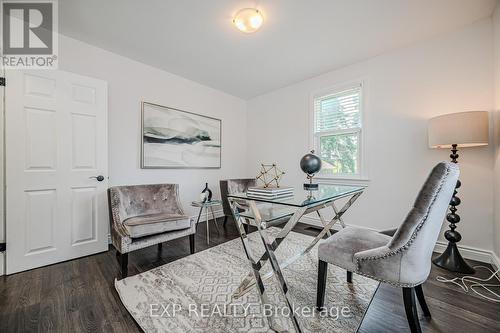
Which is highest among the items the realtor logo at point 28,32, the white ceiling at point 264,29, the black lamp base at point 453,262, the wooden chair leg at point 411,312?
the white ceiling at point 264,29

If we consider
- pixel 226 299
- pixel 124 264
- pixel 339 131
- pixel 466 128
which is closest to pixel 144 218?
pixel 124 264

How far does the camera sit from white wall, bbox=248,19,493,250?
2.10 m

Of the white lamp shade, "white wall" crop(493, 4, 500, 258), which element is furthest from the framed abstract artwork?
→ "white wall" crop(493, 4, 500, 258)

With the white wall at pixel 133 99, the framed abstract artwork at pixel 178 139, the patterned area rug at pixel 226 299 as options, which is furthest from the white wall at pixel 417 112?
the white wall at pixel 133 99

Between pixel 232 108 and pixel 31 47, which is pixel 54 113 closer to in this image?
pixel 31 47

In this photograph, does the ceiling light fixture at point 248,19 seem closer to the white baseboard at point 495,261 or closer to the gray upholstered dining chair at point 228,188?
the gray upholstered dining chair at point 228,188

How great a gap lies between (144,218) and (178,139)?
1.59m

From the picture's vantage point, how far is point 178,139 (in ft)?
11.0

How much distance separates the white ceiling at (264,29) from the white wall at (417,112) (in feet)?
0.68

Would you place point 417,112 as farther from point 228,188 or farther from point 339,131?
point 228,188

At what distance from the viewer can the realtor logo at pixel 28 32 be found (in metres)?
1.92

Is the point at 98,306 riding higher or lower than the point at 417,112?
lower

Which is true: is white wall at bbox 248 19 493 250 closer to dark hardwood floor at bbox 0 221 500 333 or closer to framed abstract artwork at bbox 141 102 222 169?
dark hardwood floor at bbox 0 221 500 333

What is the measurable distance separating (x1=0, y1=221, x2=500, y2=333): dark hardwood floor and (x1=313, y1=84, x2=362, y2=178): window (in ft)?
5.35
